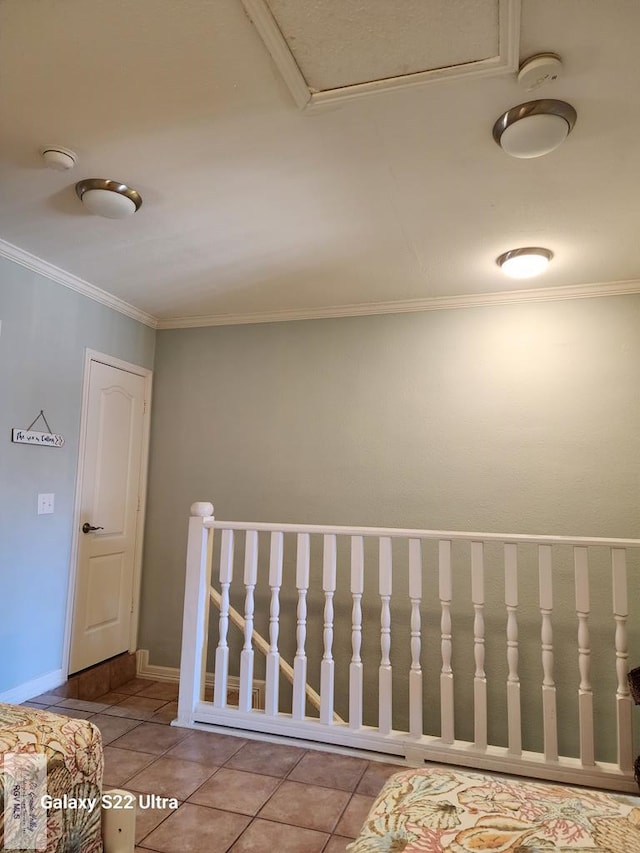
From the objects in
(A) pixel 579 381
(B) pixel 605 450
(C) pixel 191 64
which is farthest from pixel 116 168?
(B) pixel 605 450

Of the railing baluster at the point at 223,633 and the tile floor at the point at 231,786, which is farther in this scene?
the railing baluster at the point at 223,633

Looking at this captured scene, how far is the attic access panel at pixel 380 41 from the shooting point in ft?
4.22

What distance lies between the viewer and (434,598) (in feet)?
10.4

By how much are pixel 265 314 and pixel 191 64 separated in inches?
86.5

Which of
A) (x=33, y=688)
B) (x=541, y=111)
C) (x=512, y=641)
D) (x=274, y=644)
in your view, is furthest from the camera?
(x=33, y=688)

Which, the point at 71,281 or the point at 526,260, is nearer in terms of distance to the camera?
the point at 526,260

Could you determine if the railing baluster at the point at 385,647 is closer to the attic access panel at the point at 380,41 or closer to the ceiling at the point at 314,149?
the ceiling at the point at 314,149

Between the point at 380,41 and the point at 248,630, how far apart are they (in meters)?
2.41

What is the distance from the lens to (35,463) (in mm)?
2883

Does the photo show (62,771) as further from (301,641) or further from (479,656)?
(479,656)

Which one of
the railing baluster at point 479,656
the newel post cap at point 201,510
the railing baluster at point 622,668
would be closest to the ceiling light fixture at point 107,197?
the newel post cap at point 201,510

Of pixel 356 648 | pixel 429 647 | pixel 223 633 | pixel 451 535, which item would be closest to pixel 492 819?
pixel 451 535

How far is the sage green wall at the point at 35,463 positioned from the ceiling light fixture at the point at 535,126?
250 cm

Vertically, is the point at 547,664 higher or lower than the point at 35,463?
lower
